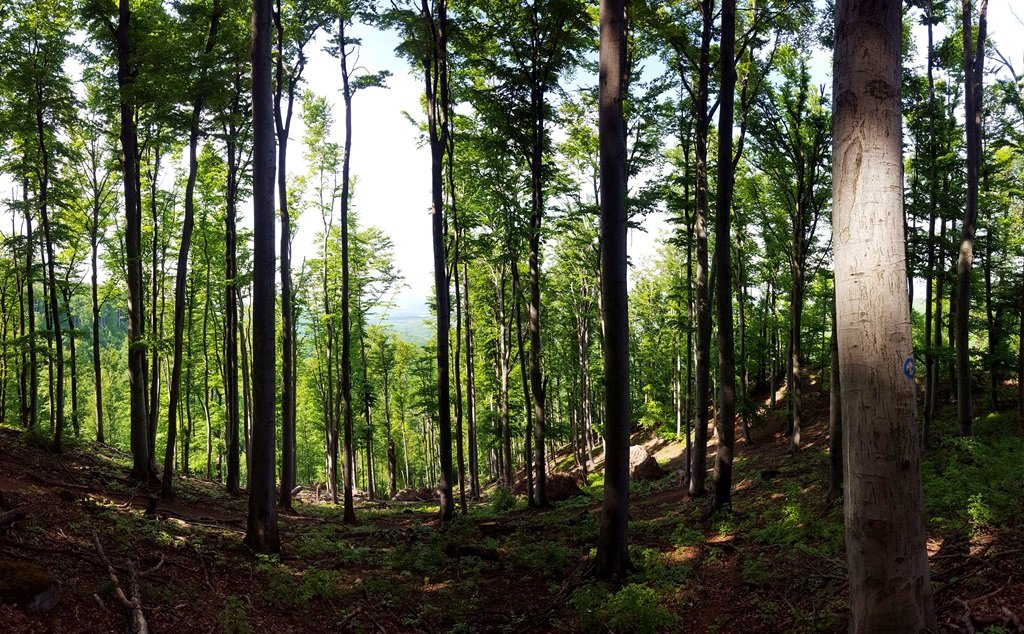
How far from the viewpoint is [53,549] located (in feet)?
19.0

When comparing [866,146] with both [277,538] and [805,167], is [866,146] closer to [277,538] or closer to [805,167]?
[277,538]

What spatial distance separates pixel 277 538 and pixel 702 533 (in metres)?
7.41

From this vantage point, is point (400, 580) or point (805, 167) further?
point (805, 167)

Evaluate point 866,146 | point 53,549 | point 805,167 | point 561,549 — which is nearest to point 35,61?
point 53,549

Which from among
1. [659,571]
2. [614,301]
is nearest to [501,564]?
[659,571]

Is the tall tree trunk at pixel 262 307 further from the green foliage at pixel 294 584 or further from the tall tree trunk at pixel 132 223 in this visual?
the tall tree trunk at pixel 132 223

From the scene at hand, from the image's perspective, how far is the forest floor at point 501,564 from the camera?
16.8 ft

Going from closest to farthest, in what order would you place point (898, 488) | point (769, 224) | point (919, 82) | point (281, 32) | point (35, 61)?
point (898, 488), point (281, 32), point (35, 61), point (919, 82), point (769, 224)

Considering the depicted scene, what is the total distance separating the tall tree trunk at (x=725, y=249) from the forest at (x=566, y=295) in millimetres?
82

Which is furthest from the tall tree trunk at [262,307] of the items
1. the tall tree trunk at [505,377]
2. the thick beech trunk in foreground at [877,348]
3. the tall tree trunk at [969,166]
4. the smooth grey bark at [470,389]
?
the tall tree trunk at [969,166]

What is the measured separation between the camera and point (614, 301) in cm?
719

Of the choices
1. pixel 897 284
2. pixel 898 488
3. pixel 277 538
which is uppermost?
pixel 897 284

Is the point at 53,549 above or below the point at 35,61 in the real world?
below

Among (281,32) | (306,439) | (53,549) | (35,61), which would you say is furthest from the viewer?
(306,439)
